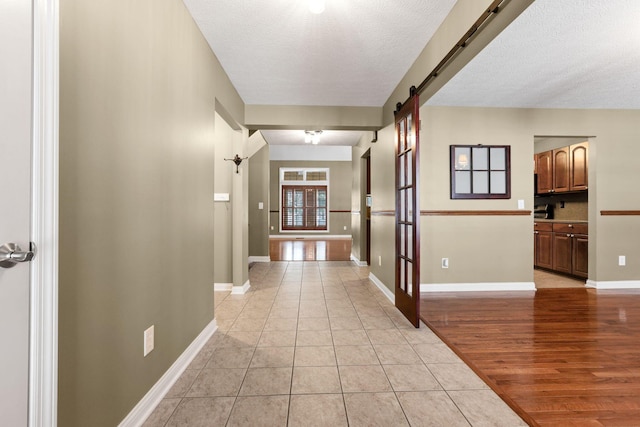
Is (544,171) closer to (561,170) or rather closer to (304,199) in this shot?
(561,170)

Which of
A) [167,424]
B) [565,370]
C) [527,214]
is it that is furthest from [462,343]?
[527,214]

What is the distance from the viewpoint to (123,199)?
132cm

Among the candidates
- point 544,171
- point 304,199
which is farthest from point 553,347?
point 304,199

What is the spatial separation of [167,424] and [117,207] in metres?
1.07

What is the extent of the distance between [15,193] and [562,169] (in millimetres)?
6133

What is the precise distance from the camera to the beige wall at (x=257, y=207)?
609 cm

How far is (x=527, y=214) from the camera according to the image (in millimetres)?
3807

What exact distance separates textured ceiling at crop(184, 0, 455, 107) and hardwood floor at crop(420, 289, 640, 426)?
241 cm

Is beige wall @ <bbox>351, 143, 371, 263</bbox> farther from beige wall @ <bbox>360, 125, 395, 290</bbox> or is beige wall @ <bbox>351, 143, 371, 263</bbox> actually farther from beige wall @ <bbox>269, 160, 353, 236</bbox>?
beige wall @ <bbox>269, 160, 353, 236</bbox>

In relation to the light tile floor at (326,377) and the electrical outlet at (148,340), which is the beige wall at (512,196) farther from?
the electrical outlet at (148,340)

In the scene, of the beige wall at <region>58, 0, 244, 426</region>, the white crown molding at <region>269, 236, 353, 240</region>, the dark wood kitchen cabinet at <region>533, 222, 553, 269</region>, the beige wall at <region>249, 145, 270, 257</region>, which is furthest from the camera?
the white crown molding at <region>269, 236, 353, 240</region>

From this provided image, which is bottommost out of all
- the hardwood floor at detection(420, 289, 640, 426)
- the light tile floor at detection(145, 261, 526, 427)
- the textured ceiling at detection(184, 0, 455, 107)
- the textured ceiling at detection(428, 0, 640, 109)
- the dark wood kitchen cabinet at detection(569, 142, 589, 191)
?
the light tile floor at detection(145, 261, 526, 427)

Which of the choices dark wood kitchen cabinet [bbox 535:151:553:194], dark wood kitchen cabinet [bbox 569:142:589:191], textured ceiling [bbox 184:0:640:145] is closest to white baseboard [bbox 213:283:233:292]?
textured ceiling [bbox 184:0:640:145]

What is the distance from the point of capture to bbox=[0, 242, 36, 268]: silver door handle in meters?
0.82
